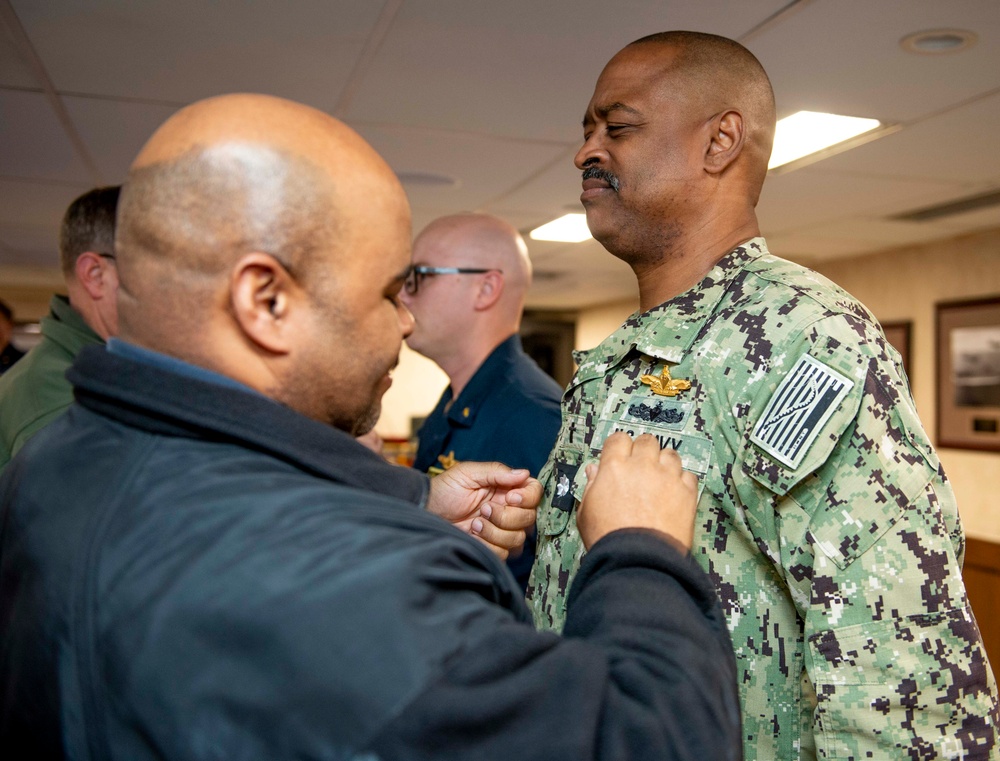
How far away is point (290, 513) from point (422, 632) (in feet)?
0.46

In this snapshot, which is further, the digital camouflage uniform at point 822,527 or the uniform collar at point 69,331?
the uniform collar at point 69,331

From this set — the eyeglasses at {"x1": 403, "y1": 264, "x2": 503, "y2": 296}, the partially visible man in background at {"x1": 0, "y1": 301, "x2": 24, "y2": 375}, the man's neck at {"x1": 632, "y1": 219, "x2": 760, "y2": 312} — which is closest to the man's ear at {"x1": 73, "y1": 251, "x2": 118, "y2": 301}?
the eyeglasses at {"x1": 403, "y1": 264, "x2": 503, "y2": 296}

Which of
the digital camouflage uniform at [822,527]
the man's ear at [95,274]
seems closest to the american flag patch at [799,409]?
the digital camouflage uniform at [822,527]

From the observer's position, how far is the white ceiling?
2.17m

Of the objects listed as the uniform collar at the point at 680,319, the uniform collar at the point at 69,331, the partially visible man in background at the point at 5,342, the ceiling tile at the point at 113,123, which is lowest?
the uniform collar at the point at 680,319

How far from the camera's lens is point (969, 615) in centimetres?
108

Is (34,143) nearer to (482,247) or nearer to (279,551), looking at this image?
(482,247)

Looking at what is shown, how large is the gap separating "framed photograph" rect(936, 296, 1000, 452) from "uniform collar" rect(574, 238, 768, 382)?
4.18 meters

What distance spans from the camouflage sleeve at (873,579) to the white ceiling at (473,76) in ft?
4.61

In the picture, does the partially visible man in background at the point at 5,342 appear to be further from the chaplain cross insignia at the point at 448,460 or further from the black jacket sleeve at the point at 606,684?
the black jacket sleeve at the point at 606,684

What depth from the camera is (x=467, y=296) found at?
8.75 feet

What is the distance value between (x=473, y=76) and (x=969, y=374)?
3844mm

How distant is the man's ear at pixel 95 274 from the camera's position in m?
2.06

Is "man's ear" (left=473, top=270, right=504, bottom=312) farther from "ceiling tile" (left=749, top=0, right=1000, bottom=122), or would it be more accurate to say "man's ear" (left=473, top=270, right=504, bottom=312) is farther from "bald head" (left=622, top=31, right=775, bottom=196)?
"bald head" (left=622, top=31, right=775, bottom=196)
